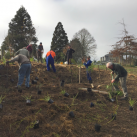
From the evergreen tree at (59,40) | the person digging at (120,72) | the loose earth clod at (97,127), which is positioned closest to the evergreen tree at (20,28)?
the evergreen tree at (59,40)

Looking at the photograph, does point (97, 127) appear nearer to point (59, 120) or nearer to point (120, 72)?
point (59, 120)

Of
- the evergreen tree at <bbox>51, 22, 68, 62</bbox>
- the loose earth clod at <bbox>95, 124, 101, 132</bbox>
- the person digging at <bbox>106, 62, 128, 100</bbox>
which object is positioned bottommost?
the loose earth clod at <bbox>95, 124, 101, 132</bbox>

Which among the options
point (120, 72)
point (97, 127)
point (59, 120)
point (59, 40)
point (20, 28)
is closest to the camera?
point (97, 127)

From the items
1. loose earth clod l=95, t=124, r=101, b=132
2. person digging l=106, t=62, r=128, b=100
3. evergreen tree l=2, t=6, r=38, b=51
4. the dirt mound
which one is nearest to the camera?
the dirt mound

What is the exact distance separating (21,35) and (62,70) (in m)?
15.4

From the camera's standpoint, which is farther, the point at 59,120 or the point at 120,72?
the point at 120,72

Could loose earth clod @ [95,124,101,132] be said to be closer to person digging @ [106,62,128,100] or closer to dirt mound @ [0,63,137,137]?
dirt mound @ [0,63,137,137]

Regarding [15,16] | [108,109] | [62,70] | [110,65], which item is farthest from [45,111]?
[15,16]

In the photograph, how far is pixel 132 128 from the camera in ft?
7.43

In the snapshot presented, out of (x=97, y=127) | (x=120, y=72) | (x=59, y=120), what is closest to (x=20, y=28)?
(x=120, y=72)

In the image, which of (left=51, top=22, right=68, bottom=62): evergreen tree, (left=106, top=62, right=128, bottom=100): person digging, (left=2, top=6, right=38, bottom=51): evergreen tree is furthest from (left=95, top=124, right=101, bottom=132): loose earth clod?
(left=51, top=22, right=68, bottom=62): evergreen tree

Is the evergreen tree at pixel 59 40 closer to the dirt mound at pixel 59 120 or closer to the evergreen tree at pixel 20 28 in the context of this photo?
the evergreen tree at pixel 20 28

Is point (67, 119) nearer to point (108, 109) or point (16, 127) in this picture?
point (16, 127)

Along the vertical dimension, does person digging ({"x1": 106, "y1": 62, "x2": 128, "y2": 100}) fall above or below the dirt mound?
above
